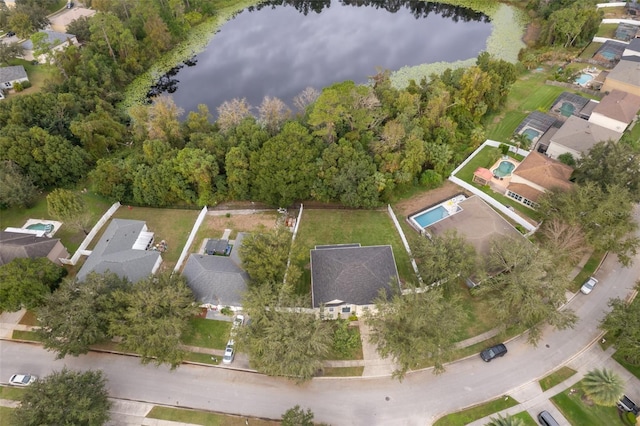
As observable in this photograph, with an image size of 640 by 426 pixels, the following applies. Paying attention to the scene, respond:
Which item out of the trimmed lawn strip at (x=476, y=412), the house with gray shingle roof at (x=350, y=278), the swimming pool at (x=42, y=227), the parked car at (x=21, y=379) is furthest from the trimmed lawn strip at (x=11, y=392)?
the trimmed lawn strip at (x=476, y=412)

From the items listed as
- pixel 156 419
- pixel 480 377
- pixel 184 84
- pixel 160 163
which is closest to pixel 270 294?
pixel 156 419

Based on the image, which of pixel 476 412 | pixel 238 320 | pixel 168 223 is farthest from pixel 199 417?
pixel 168 223

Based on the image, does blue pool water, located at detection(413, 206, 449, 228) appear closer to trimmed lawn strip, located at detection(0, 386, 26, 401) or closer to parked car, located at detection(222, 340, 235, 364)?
parked car, located at detection(222, 340, 235, 364)

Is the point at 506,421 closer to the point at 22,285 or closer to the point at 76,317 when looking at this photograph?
the point at 76,317

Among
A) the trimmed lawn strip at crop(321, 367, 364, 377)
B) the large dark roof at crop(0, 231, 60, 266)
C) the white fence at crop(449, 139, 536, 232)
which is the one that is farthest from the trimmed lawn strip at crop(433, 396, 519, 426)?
the large dark roof at crop(0, 231, 60, 266)

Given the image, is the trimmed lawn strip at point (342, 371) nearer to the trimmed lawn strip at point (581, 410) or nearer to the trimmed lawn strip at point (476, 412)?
the trimmed lawn strip at point (476, 412)
